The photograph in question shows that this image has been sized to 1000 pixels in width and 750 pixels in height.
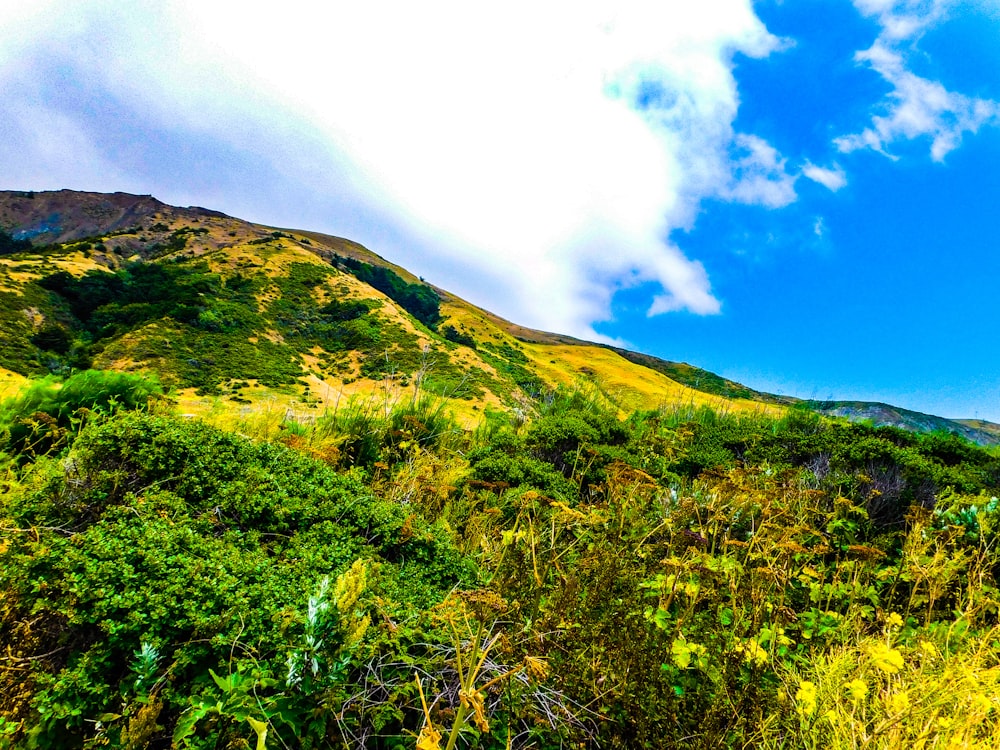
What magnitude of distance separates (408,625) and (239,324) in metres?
51.2

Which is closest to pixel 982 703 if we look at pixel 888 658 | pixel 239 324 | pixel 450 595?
pixel 888 658

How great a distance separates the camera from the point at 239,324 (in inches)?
1810

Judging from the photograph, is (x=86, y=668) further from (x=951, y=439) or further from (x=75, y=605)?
(x=951, y=439)

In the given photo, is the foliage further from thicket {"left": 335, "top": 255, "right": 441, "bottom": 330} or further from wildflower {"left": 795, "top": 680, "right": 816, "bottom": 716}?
thicket {"left": 335, "top": 255, "right": 441, "bottom": 330}

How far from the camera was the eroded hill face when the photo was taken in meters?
35.5

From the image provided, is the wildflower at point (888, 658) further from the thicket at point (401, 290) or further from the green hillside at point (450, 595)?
the thicket at point (401, 290)

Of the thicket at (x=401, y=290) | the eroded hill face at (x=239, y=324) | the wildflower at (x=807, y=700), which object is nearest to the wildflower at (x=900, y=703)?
the wildflower at (x=807, y=700)

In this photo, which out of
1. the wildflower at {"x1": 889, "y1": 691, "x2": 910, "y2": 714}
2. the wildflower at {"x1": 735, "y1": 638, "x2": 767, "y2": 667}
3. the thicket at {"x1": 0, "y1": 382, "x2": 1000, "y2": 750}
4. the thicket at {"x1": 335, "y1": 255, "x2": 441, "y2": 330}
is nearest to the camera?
the wildflower at {"x1": 889, "y1": 691, "x2": 910, "y2": 714}

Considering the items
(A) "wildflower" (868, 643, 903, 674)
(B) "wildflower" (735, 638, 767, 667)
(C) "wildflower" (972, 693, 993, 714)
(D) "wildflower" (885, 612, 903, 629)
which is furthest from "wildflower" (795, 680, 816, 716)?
(D) "wildflower" (885, 612, 903, 629)

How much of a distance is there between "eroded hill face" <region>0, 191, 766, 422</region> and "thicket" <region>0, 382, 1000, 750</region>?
1773cm

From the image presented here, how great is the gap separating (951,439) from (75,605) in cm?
939

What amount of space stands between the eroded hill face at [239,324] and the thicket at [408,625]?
58.2ft

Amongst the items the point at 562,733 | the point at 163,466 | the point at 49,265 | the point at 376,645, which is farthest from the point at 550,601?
the point at 49,265

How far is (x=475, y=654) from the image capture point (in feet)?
4.29
